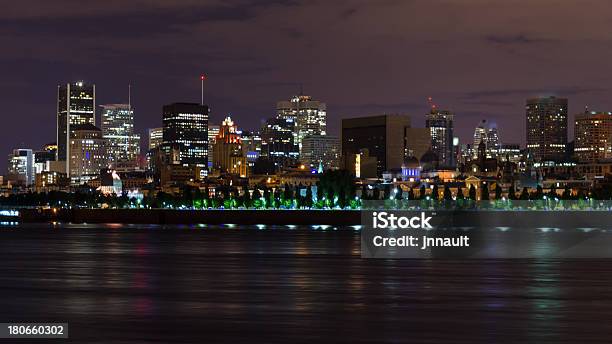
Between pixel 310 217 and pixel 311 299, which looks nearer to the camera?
pixel 311 299

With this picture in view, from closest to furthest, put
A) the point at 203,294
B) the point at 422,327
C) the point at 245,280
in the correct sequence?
1. the point at 422,327
2. the point at 203,294
3. the point at 245,280

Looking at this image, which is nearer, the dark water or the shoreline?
the dark water

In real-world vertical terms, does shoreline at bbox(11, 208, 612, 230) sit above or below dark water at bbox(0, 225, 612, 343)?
below

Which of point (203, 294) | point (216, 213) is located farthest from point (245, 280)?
point (216, 213)

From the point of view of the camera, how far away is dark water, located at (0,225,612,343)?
88.1 feet

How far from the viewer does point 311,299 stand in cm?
3431

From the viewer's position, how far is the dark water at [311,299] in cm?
2686

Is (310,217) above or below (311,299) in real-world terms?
below

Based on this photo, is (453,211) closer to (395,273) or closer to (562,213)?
(562,213)

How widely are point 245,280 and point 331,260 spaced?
13793 mm

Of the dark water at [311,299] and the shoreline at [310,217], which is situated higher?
the dark water at [311,299]

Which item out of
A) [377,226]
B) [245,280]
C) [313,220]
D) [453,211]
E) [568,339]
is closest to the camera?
[568,339]

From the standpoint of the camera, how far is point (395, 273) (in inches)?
1786

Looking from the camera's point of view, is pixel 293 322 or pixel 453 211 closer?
pixel 293 322
